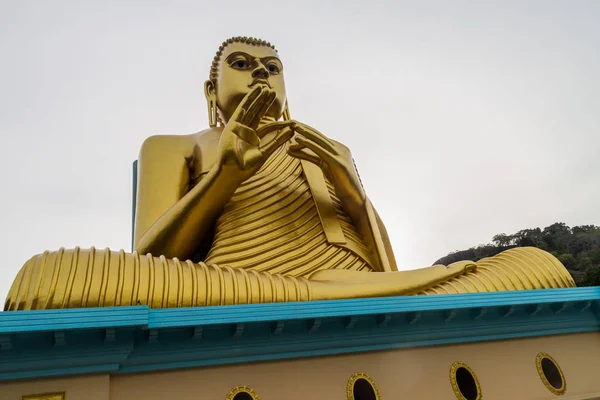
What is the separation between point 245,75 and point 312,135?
1.50m

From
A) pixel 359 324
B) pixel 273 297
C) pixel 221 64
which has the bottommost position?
pixel 359 324

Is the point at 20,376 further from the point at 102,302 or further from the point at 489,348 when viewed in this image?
the point at 489,348

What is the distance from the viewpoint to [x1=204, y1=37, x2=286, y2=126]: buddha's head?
5.80 meters

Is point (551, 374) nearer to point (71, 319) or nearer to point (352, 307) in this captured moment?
point (352, 307)

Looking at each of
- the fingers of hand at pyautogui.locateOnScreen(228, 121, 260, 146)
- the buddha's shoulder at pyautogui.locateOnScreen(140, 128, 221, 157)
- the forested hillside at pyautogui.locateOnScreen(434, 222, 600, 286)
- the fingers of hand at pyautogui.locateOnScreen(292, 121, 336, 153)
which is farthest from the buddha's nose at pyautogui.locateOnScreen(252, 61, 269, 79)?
the forested hillside at pyautogui.locateOnScreen(434, 222, 600, 286)

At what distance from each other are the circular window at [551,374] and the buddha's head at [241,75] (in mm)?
3758

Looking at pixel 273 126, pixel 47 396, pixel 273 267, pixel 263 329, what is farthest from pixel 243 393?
pixel 273 126

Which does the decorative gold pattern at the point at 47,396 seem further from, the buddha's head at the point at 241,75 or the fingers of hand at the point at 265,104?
the buddha's head at the point at 241,75

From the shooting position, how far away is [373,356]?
134 inches

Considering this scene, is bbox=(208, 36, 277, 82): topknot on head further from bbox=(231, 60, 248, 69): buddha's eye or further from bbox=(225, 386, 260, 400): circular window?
bbox=(225, 386, 260, 400): circular window

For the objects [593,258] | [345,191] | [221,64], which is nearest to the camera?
[345,191]

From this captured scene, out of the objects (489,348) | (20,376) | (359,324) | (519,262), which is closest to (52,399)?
(20,376)

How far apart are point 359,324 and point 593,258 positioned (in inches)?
747

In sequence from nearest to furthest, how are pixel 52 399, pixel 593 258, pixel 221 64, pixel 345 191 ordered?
pixel 52 399
pixel 345 191
pixel 221 64
pixel 593 258
